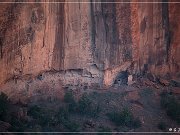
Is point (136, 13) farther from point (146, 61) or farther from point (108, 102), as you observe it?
point (108, 102)

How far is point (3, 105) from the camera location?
24.2 meters

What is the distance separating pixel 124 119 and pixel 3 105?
6.38m

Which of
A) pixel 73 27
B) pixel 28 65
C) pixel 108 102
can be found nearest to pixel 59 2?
pixel 73 27

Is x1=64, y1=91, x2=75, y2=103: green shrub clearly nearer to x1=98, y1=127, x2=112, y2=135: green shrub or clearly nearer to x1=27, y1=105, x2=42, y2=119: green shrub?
x1=27, y1=105, x2=42, y2=119: green shrub

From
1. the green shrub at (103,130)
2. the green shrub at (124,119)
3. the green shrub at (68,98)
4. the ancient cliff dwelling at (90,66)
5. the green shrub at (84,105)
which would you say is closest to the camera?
the green shrub at (103,130)

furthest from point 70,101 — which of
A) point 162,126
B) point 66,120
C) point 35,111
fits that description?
point 162,126

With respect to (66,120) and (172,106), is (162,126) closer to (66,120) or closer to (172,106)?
(172,106)

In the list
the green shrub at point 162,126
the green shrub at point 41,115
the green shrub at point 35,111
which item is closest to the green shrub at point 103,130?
the green shrub at point 41,115

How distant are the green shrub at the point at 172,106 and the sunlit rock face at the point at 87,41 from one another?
2.95 meters

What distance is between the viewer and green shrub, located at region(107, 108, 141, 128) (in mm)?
26281

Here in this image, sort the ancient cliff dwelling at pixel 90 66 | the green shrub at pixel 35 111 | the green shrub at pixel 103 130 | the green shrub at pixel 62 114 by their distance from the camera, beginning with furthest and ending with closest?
the ancient cliff dwelling at pixel 90 66, the green shrub at pixel 62 114, the green shrub at pixel 35 111, the green shrub at pixel 103 130

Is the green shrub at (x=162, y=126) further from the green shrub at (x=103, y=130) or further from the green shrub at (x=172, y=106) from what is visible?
the green shrub at (x=103, y=130)

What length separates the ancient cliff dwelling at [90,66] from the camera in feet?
83.3

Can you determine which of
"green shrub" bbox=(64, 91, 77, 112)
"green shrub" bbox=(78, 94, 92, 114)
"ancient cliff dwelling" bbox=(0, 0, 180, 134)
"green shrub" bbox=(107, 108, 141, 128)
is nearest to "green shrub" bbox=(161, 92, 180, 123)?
"ancient cliff dwelling" bbox=(0, 0, 180, 134)
